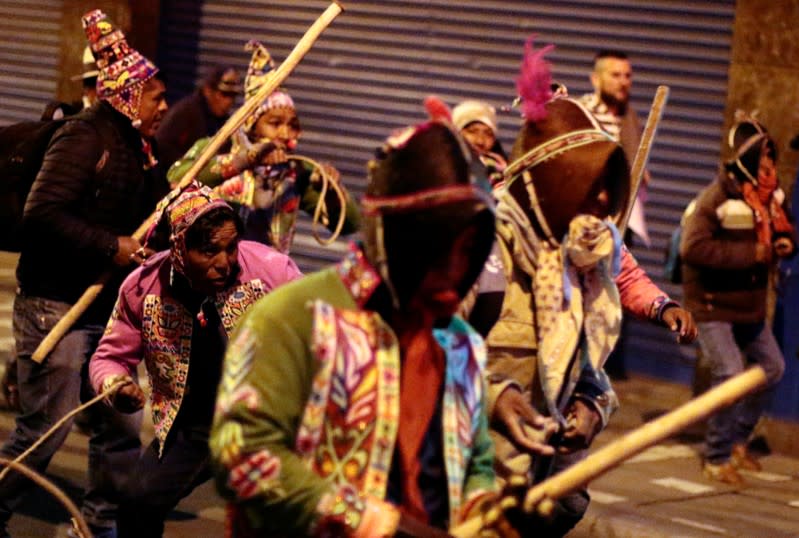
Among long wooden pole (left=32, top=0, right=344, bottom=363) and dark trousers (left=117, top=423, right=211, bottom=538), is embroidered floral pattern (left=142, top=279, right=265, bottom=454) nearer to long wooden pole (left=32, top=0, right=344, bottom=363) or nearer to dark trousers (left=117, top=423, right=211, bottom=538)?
dark trousers (left=117, top=423, right=211, bottom=538)

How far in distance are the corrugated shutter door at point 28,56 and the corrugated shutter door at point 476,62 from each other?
5.65 ft

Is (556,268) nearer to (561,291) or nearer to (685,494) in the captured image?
(561,291)

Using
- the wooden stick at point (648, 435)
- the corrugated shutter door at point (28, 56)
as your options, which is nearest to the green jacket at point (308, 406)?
the wooden stick at point (648, 435)

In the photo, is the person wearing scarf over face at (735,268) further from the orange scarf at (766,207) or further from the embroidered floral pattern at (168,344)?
the embroidered floral pattern at (168,344)

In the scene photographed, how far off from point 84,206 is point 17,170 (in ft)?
1.08

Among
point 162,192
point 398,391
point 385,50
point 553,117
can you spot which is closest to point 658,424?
point 398,391

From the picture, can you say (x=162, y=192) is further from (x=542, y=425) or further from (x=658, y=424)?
(x=658, y=424)

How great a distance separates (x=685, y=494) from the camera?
985cm

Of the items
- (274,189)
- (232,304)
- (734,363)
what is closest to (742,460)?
(734,363)

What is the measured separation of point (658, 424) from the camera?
3.59 m

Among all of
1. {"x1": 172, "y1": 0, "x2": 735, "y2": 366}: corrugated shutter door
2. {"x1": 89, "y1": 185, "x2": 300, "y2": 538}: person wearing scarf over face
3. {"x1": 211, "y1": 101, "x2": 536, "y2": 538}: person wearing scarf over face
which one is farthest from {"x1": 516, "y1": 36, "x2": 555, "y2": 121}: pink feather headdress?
{"x1": 172, "y1": 0, "x2": 735, "y2": 366}: corrugated shutter door

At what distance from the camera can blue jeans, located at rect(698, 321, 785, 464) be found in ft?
33.7

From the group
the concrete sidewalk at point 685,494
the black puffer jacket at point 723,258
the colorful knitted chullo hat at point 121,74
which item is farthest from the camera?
the black puffer jacket at point 723,258

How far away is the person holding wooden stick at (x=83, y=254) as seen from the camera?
7.15 meters
